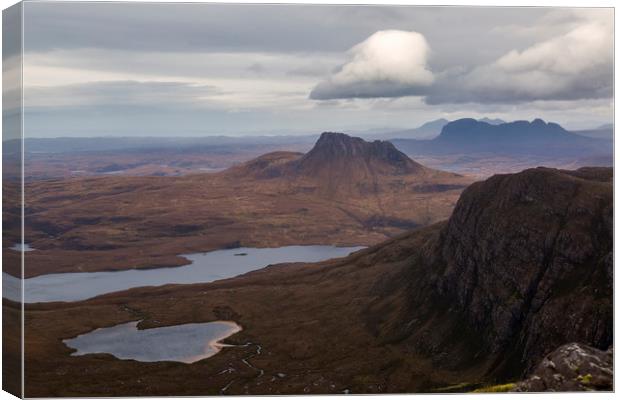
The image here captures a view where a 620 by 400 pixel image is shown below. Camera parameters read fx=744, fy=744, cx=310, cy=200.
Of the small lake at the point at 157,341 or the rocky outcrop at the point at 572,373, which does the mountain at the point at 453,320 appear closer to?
the rocky outcrop at the point at 572,373

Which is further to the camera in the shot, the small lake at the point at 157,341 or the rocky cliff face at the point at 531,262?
the small lake at the point at 157,341

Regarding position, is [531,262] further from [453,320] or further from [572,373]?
[572,373]

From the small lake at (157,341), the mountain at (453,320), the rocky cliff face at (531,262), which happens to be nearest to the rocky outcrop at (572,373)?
the mountain at (453,320)

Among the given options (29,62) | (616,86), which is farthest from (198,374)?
(616,86)

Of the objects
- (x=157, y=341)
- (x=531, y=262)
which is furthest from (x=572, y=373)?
(x=157, y=341)

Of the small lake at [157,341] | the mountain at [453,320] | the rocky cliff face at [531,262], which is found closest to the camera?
the rocky cliff face at [531,262]

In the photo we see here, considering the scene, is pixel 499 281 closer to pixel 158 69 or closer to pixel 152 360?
pixel 152 360

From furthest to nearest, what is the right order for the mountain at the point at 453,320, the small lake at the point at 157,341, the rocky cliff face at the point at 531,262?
the small lake at the point at 157,341, the mountain at the point at 453,320, the rocky cliff face at the point at 531,262
